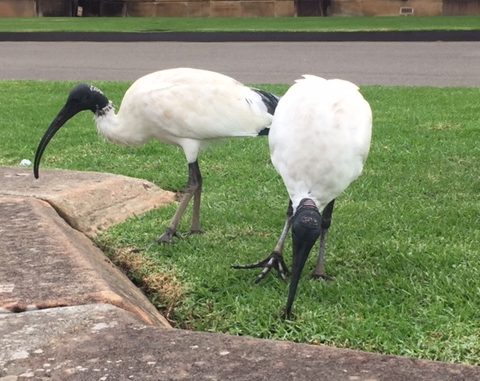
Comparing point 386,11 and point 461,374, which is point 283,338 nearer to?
point 461,374

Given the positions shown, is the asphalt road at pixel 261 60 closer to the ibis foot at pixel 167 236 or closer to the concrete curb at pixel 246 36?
the concrete curb at pixel 246 36

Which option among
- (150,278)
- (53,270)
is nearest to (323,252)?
(150,278)

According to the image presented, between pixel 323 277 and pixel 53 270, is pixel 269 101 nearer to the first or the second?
pixel 323 277

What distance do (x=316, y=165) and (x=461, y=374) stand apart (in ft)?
3.94

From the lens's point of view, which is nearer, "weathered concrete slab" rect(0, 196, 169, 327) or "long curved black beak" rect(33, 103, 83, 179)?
"weathered concrete slab" rect(0, 196, 169, 327)

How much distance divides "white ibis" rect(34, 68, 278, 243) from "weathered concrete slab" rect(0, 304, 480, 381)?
5.58ft

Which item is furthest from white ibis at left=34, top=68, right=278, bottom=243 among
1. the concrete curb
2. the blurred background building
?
the blurred background building

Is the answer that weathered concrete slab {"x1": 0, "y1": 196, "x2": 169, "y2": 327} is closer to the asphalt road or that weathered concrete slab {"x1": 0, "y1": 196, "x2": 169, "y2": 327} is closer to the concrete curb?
the asphalt road

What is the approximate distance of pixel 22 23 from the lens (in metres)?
24.5

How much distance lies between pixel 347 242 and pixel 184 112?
42.9 inches

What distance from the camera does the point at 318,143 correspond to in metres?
3.63

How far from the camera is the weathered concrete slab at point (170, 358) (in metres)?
2.65

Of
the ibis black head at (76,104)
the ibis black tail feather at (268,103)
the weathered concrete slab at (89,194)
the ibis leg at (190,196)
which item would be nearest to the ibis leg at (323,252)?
the ibis black tail feather at (268,103)

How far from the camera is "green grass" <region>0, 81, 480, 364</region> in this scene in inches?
135
